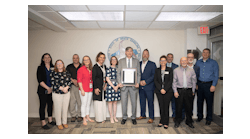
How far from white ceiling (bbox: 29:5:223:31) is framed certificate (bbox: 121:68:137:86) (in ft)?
4.04

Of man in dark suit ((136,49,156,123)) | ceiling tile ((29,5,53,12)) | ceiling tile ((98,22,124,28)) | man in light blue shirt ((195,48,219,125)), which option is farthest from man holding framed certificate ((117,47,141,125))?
ceiling tile ((29,5,53,12))

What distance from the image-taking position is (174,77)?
3.40 meters

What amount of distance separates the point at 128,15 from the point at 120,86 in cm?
167

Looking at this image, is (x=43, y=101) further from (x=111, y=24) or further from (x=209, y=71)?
(x=209, y=71)

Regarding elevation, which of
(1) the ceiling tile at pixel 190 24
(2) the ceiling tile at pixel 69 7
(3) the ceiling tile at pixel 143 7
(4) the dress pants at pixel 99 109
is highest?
(1) the ceiling tile at pixel 190 24

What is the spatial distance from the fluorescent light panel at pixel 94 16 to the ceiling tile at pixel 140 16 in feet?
0.59

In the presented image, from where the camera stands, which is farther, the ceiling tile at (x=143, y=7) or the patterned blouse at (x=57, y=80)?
the patterned blouse at (x=57, y=80)

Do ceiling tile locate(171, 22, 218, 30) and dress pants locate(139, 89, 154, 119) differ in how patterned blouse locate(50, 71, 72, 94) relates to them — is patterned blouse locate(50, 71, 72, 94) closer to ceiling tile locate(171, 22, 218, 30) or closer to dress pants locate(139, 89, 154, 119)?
dress pants locate(139, 89, 154, 119)

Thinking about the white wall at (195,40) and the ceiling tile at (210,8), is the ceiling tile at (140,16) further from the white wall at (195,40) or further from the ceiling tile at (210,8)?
the white wall at (195,40)

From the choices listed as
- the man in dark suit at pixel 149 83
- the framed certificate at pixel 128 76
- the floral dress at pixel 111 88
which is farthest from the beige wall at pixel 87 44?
the framed certificate at pixel 128 76

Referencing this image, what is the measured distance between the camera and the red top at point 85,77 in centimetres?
366

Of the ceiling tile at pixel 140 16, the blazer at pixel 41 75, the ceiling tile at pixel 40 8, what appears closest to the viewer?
the ceiling tile at pixel 40 8

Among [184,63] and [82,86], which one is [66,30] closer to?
[82,86]

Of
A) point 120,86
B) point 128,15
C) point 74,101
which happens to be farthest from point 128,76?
point 74,101
